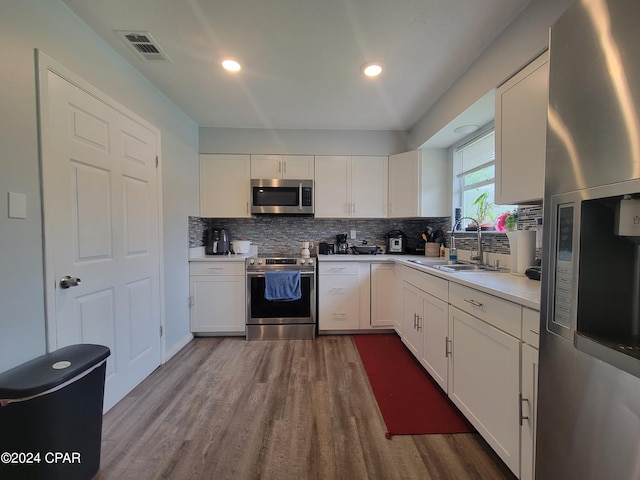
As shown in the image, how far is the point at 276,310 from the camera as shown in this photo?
2.70m

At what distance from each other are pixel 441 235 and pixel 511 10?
6.67 feet

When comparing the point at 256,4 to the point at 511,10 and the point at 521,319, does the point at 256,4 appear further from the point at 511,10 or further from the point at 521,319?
the point at 521,319

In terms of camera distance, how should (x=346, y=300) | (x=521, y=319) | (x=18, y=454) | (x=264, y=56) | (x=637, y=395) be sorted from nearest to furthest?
(x=637, y=395)
(x=18, y=454)
(x=521, y=319)
(x=264, y=56)
(x=346, y=300)

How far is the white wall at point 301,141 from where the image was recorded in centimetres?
291

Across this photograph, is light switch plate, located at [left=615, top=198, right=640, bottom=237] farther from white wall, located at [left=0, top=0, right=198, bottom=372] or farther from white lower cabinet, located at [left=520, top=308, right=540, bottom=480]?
white wall, located at [left=0, top=0, right=198, bottom=372]

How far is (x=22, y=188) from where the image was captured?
1137 millimetres

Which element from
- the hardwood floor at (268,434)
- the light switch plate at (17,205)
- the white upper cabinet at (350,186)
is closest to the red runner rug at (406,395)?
the hardwood floor at (268,434)

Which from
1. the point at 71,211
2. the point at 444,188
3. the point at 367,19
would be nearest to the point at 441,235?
the point at 444,188

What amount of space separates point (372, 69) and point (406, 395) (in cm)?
240

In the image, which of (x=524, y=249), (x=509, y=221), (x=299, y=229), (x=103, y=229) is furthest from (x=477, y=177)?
(x=103, y=229)

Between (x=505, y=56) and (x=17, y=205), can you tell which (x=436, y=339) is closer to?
(x=505, y=56)

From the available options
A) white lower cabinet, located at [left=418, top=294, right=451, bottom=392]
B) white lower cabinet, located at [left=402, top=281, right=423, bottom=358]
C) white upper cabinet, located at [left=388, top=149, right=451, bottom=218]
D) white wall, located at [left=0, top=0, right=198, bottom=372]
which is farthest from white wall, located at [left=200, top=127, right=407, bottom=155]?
white lower cabinet, located at [left=418, top=294, right=451, bottom=392]

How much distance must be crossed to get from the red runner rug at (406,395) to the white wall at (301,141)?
2.26 meters

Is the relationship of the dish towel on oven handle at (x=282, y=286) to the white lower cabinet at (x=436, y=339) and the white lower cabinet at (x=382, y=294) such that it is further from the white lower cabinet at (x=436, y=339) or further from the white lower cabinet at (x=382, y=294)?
the white lower cabinet at (x=436, y=339)
